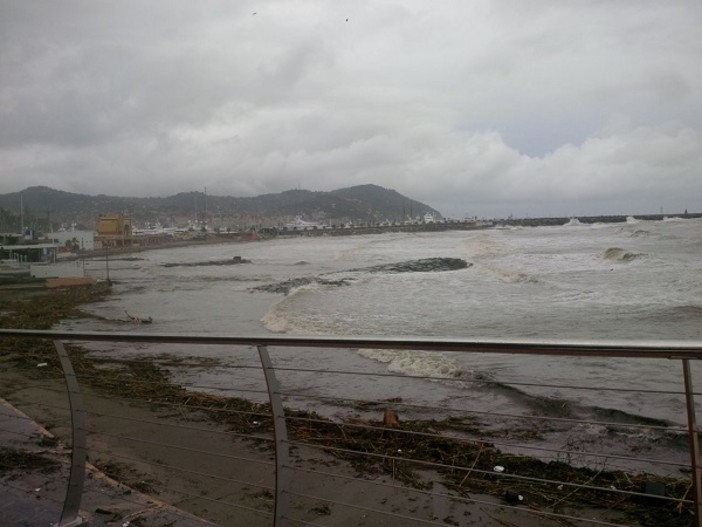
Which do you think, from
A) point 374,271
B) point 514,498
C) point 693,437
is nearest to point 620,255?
point 374,271

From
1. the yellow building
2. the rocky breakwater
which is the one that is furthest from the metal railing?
the yellow building

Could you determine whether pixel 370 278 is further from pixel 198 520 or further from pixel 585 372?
pixel 198 520

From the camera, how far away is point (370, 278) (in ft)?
88.7

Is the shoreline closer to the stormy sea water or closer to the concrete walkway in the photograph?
the concrete walkway

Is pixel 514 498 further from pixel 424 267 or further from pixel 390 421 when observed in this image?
pixel 424 267

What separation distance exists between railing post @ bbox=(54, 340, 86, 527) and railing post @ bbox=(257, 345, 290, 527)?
42.2 inches

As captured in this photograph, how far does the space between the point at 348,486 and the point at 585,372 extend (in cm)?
565

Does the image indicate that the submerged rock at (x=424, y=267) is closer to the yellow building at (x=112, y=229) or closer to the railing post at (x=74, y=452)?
the railing post at (x=74, y=452)

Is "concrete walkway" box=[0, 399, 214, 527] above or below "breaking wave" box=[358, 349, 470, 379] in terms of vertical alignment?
above

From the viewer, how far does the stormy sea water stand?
694cm

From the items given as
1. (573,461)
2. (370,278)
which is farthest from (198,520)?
(370,278)

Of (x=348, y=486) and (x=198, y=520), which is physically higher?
(x=198, y=520)

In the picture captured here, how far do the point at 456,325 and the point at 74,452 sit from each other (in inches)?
461

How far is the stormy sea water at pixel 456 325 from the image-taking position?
273 inches
